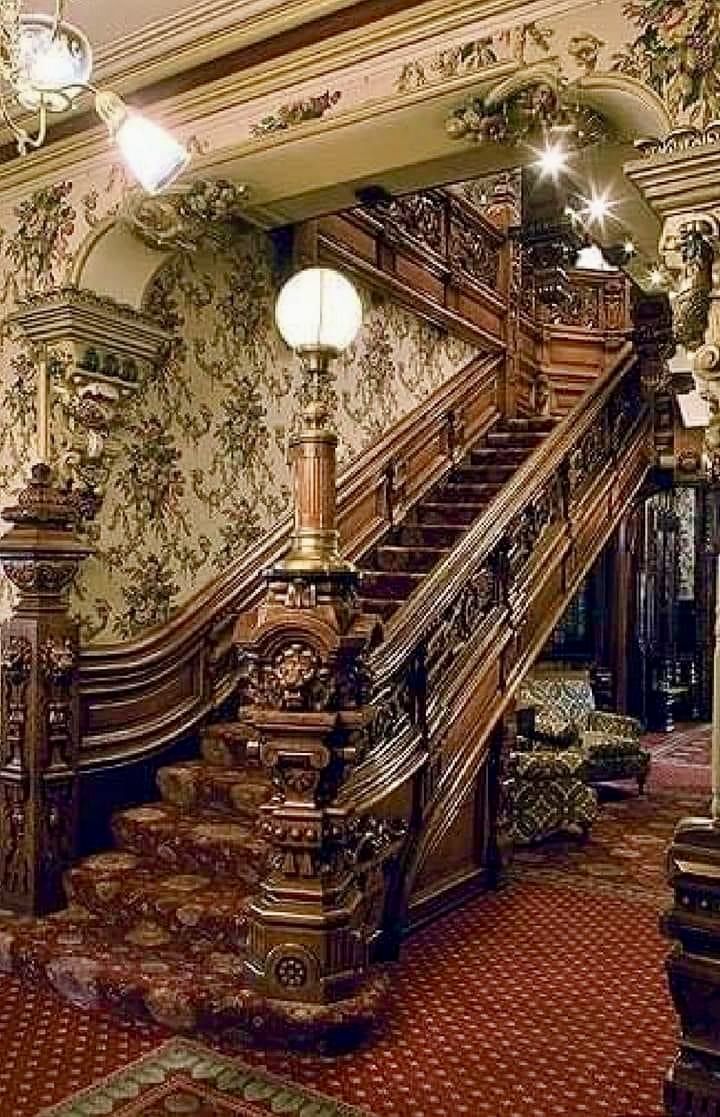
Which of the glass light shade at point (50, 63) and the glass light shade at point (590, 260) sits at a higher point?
the glass light shade at point (590, 260)

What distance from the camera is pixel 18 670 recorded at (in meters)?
3.62

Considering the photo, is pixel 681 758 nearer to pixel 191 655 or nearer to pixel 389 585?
pixel 389 585

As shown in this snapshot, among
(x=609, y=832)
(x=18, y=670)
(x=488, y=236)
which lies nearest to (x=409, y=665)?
(x=18, y=670)

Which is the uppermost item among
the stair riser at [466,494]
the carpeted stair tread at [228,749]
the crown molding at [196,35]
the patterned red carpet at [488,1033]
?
the crown molding at [196,35]

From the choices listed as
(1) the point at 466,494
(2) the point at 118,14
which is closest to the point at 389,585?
(1) the point at 466,494

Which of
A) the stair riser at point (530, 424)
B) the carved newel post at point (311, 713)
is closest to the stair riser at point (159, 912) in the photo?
the carved newel post at point (311, 713)

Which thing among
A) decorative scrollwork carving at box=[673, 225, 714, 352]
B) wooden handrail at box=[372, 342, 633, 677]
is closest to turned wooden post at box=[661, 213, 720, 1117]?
decorative scrollwork carving at box=[673, 225, 714, 352]

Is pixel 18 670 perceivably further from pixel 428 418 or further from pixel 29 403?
pixel 428 418

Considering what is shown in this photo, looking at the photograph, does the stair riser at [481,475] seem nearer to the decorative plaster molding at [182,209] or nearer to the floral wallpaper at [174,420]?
the floral wallpaper at [174,420]

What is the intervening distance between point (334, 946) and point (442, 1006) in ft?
1.56

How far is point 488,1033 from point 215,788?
1.52 meters

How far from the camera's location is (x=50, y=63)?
1.68 m

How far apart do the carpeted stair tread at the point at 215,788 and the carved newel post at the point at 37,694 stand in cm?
55

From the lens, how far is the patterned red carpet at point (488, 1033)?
2.61 m
